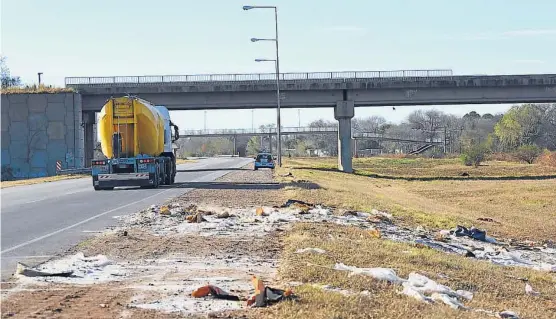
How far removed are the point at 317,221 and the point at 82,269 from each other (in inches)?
322

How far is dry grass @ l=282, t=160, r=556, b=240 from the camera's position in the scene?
920 inches

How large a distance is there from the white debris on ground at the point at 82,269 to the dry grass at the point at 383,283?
2368 mm

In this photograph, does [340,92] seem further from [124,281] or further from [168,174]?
[124,281]

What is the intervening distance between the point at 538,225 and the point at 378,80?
37365 millimetres

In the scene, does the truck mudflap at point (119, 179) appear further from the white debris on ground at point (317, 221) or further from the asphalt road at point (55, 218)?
the white debris on ground at point (317, 221)

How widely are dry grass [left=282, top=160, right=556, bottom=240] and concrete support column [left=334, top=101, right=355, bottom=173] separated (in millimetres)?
8251

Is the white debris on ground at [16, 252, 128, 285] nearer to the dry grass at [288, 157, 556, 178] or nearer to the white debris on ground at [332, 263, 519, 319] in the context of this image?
the white debris on ground at [332, 263, 519, 319]

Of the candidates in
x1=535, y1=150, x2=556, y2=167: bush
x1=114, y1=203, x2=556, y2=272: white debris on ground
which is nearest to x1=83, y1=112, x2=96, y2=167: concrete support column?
x1=535, y1=150, x2=556, y2=167: bush

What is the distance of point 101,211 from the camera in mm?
21078

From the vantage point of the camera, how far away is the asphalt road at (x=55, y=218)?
13.1 meters

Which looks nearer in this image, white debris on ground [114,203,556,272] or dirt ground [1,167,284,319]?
dirt ground [1,167,284,319]

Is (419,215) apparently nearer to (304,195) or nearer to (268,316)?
Result: (304,195)

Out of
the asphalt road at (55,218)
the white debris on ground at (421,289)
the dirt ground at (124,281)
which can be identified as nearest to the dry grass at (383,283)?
the white debris on ground at (421,289)

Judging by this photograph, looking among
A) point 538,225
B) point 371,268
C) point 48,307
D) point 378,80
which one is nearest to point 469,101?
point 378,80
